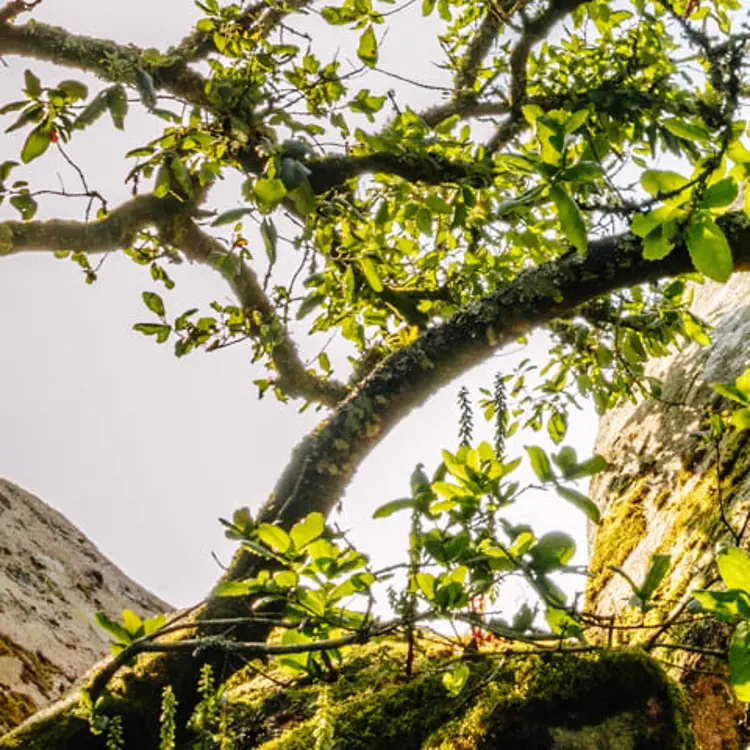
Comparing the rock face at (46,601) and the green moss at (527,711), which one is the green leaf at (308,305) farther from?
the rock face at (46,601)

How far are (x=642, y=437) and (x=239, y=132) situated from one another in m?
2.27

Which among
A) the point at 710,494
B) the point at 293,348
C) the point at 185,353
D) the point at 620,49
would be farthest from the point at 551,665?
the point at 620,49

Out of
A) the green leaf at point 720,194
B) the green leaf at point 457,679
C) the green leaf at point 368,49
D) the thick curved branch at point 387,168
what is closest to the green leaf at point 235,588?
the green leaf at point 457,679

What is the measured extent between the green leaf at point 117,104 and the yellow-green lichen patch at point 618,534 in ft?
6.93

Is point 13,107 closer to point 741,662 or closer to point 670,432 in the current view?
point 741,662

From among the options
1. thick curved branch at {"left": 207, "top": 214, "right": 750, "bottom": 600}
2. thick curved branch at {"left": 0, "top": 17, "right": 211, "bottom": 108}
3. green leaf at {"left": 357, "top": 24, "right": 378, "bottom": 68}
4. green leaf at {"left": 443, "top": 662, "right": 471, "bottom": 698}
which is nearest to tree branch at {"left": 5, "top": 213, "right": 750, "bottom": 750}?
thick curved branch at {"left": 207, "top": 214, "right": 750, "bottom": 600}

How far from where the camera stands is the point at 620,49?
11.9 ft

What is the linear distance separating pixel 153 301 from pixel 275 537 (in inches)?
67.1

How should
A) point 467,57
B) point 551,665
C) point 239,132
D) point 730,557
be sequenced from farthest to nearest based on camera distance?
point 467,57 < point 239,132 < point 551,665 < point 730,557

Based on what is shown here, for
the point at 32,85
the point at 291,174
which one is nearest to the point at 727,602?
the point at 291,174

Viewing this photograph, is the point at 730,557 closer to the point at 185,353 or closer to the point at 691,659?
the point at 691,659

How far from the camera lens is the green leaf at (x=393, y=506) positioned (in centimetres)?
111

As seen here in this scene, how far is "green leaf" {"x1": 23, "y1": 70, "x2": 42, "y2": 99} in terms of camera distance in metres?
1.76

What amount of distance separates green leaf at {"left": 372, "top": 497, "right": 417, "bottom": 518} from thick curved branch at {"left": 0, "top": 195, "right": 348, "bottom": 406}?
129 centimetres
